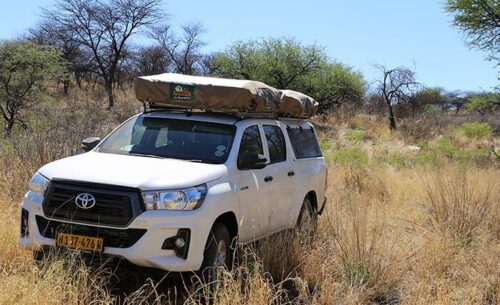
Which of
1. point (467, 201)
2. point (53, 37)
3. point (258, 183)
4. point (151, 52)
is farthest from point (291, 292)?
point (151, 52)

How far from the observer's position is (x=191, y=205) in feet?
16.0

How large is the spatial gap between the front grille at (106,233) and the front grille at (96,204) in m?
0.06

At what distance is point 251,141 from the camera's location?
6375 millimetres

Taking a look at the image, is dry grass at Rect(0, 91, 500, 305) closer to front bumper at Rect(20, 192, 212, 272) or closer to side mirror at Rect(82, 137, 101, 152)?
front bumper at Rect(20, 192, 212, 272)

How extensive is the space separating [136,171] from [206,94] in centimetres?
158

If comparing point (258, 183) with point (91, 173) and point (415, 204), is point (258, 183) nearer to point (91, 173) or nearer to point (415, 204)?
point (91, 173)

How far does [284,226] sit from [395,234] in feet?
4.38

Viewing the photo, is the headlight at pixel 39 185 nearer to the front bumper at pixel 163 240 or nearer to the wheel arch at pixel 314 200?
the front bumper at pixel 163 240

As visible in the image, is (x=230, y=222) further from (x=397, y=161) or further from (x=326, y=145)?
(x=326, y=145)

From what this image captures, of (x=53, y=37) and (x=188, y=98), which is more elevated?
(x=53, y=37)

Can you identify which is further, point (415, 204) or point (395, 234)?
point (415, 204)

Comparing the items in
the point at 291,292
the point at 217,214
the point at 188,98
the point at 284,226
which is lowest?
the point at 291,292

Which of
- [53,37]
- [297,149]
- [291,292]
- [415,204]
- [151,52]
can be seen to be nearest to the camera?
[291,292]

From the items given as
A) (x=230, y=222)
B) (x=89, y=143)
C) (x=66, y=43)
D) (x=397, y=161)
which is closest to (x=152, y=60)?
(x=66, y=43)
